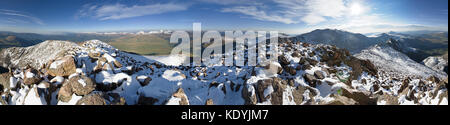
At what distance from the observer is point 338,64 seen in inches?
244

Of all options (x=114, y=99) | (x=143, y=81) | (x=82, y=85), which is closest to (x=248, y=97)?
(x=143, y=81)

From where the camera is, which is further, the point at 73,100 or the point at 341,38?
the point at 341,38

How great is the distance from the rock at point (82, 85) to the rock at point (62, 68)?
946 millimetres

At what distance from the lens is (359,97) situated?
2984 millimetres

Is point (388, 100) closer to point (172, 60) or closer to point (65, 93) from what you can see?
point (65, 93)

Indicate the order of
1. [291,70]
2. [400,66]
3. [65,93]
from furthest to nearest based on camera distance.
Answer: [400,66] < [291,70] < [65,93]

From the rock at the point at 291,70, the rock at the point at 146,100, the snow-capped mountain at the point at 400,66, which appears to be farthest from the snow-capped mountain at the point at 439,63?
the rock at the point at 146,100

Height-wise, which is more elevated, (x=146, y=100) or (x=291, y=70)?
(x=291, y=70)

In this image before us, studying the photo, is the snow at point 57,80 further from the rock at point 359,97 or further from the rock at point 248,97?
Answer: the rock at point 359,97

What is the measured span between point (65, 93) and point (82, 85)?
0.31 m

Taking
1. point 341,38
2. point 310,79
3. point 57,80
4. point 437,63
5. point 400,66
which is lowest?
point 437,63

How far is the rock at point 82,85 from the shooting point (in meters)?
2.78
